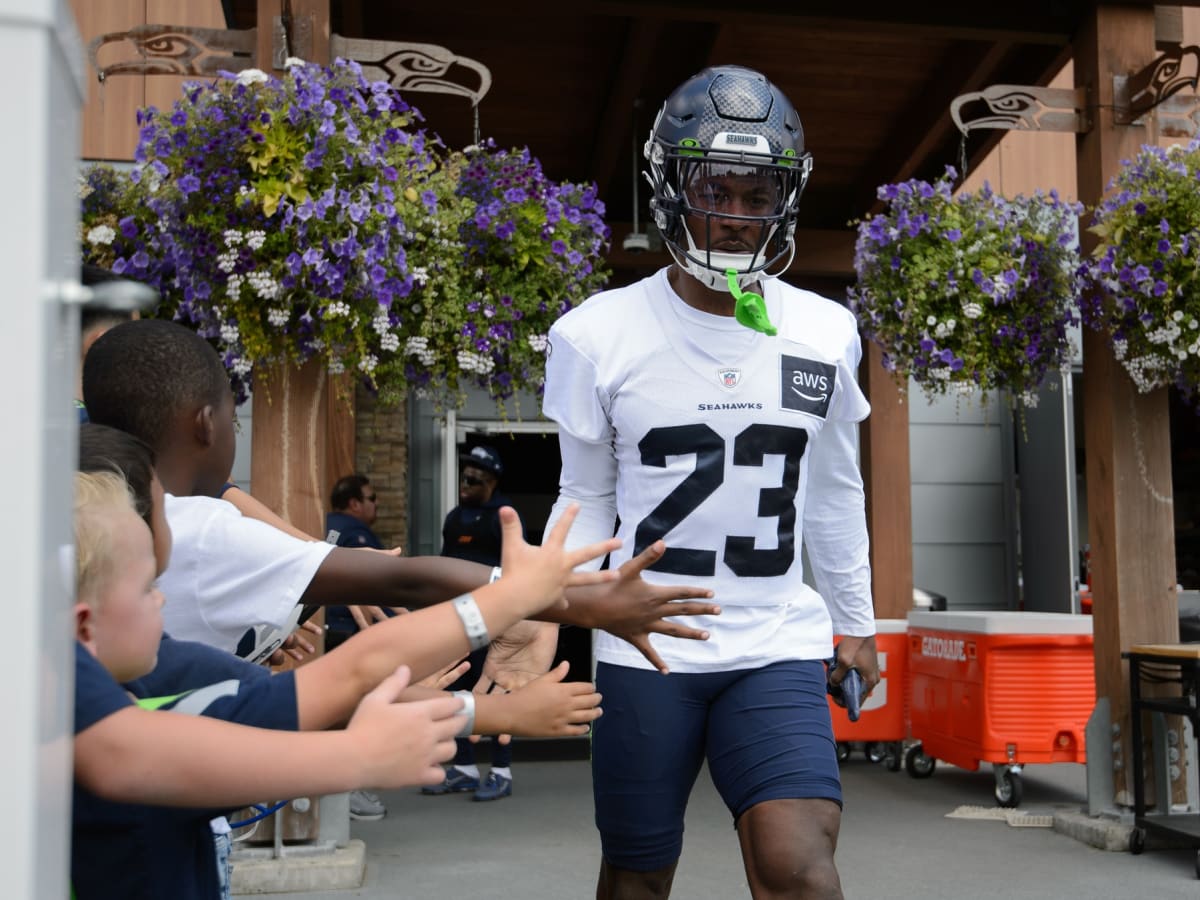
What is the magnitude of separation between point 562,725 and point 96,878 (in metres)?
0.66

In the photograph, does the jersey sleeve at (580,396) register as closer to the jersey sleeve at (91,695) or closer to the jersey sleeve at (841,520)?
the jersey sleeve at (841,520)

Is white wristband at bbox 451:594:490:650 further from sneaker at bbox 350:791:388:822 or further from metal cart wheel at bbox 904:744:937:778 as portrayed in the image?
metal cart wheel at bbox 904:744:937:778

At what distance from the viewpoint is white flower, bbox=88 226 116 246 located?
4383 mm

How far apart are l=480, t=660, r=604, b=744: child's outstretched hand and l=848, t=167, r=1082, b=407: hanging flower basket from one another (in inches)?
142

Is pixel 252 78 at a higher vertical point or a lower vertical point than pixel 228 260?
higher

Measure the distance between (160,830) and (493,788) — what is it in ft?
17.7

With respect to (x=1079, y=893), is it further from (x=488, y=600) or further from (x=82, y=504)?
(x=82, y=504)

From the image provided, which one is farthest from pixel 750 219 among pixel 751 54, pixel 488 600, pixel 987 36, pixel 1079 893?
pixel 751 54

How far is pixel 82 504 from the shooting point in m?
1.48

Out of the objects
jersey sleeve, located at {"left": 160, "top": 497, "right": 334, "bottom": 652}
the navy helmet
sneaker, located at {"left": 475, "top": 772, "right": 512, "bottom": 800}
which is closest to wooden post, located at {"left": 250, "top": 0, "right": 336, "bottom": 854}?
sneaker, located at {"left": 475, "top": 772, "right": 512, "bottom": 800}

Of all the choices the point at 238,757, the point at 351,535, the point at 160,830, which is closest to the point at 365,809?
the point at 351,535

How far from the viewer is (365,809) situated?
248 inches

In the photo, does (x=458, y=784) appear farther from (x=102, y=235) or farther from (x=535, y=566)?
(x=535, y=566)

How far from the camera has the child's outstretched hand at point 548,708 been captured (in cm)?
190
